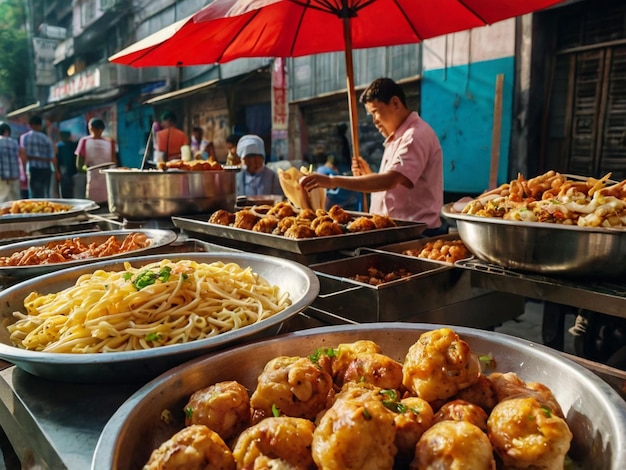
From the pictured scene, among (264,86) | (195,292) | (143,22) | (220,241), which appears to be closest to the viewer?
(195,292)

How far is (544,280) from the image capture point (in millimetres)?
2131

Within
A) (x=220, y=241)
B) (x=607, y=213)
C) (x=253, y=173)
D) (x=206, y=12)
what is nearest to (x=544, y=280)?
(x=607, y=213)

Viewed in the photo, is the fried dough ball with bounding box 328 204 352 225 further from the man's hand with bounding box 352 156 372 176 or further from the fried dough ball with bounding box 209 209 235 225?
the man's hand with bounding box 352 156 372 176

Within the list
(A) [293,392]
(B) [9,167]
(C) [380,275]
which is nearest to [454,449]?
(A) [293,392]

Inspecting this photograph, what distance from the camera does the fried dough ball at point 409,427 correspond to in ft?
3.25

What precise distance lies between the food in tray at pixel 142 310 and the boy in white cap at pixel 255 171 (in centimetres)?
514

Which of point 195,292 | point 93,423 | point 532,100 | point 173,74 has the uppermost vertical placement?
point 173,74

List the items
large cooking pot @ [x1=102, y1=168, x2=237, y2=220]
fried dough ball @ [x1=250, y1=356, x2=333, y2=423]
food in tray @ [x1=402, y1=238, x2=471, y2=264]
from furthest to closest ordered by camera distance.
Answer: large cooking pot @ [x1=102, y1=168, x2=237, y2=220]
food in tray @ [x1=402, y1=238, x2=471, y2=264]
fried dough ball @ [x1=250, y1=356, x2=333, y2=423]

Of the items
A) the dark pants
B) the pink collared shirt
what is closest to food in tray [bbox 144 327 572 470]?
the pink collared shirt

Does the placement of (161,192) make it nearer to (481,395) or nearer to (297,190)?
(297,190)

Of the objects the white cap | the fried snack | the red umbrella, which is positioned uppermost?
the red umbrella

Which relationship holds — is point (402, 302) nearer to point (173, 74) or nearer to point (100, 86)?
point (173, 74)

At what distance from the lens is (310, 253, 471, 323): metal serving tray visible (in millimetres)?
2164

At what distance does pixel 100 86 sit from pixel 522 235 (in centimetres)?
2324
